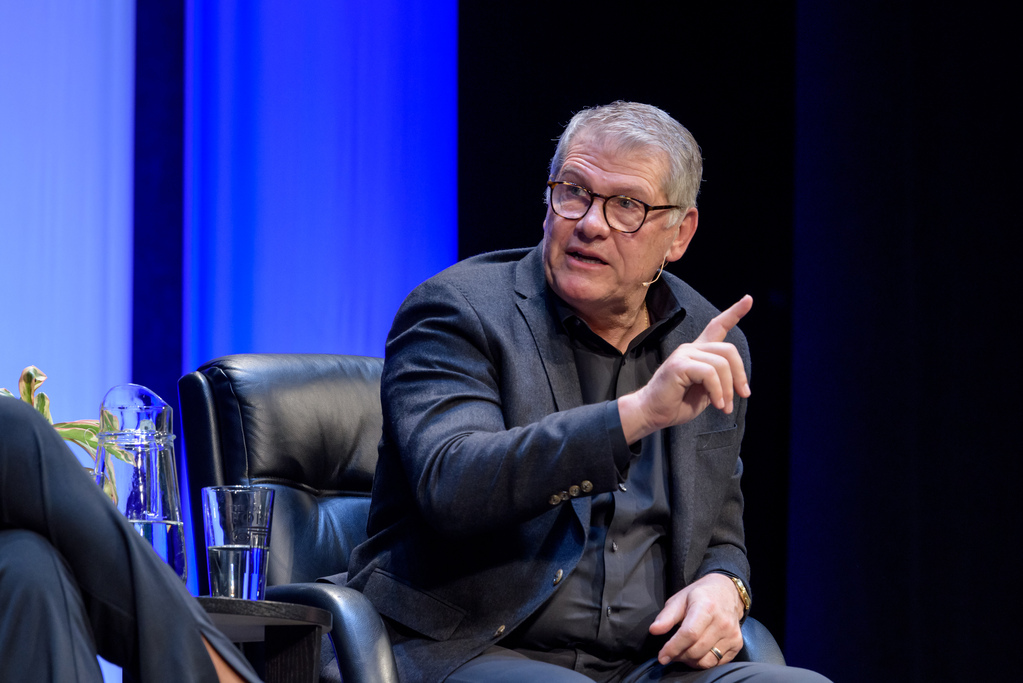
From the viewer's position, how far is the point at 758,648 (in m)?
1.62

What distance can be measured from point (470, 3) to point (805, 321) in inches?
52.8

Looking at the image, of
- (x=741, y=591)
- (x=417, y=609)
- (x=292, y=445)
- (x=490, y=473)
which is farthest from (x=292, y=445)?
(x=741, y=591)

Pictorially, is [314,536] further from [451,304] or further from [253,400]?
[451,304]

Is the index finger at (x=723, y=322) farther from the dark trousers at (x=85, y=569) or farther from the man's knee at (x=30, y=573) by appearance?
the man's knee at (x=30, y=573)

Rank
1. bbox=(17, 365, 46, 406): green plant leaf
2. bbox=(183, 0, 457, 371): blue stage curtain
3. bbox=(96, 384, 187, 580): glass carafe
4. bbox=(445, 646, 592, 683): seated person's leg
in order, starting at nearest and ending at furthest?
bbox=(445, 646, 592, 683): seated person's leg
bbox=(96, 384, 187, 580): glass carafe
bbox=(17, 365, 46, 406): green plant leaf
bbox=(183, 0, 457, 371): blue stage curtain

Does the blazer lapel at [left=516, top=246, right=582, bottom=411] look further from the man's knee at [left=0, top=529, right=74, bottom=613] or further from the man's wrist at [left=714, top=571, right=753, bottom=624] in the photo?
the man's knee at [left=0, top=529, right=74, bottom=613]

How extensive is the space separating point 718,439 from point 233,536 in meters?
0.78

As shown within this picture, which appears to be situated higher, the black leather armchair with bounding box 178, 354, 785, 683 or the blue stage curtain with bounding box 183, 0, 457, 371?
the blue stage curtain with bounding box 183, 0, 457, 371

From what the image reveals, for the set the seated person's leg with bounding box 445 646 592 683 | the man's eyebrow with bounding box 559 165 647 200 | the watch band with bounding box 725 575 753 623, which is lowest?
the seated person's leg with bounding box 445 646 592 683

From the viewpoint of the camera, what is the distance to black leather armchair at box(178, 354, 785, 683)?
1.88 metres

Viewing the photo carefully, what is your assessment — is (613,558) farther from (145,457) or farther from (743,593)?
(145,457)

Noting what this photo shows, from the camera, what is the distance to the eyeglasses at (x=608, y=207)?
178 cm

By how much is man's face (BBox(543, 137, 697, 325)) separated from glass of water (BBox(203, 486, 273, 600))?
61cm

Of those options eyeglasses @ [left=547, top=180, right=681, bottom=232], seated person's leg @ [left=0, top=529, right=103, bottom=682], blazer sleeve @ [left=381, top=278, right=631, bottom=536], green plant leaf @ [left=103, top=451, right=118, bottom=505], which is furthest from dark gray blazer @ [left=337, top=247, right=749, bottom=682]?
seated person's leg @ [left=0, top=529, right=103, bottom=682]
